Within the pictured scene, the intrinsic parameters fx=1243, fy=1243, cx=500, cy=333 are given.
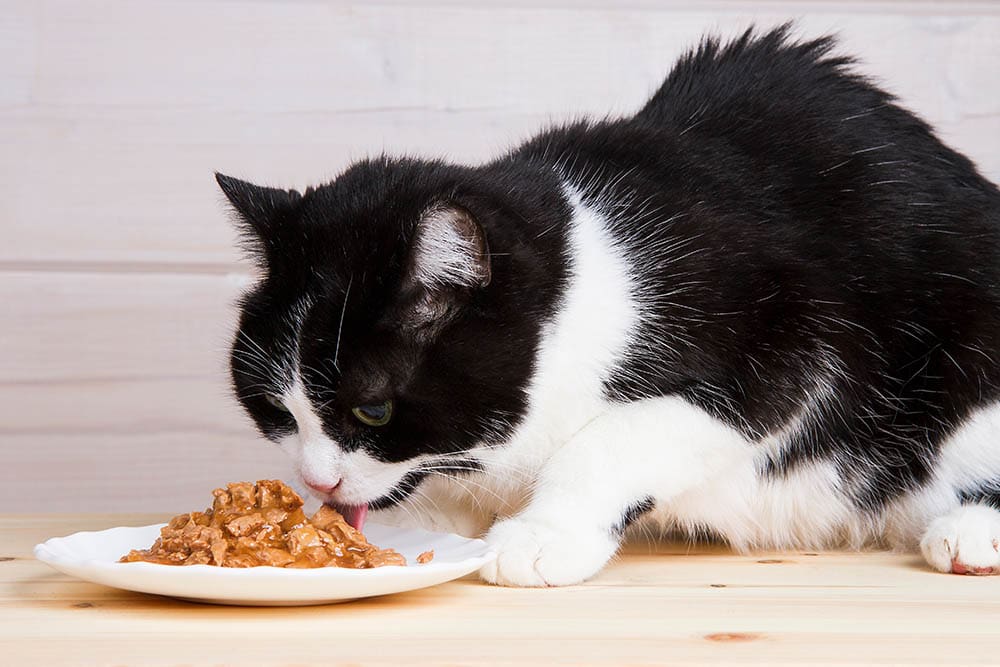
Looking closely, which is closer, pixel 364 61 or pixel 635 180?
pixel 635 180

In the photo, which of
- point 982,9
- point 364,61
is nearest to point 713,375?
point 364,61

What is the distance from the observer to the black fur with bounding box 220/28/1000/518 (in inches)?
45.1

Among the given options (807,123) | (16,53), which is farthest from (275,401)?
(16,53)

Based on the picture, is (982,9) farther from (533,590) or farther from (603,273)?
(533,590)

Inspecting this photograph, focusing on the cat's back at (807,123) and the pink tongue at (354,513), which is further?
the cat's back at (807,123)

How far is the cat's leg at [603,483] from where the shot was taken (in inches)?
44.7

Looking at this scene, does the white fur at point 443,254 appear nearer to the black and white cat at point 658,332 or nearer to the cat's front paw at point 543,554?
the black and white cat at point 658,332

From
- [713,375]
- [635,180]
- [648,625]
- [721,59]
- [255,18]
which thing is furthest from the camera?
[255,18]

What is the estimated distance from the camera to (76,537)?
3.69 feet

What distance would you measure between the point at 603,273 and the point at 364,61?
91 cm

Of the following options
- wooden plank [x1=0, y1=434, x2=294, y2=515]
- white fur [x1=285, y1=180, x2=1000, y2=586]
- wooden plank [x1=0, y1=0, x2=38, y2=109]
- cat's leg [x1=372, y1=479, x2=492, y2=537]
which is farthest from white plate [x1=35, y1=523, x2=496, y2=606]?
wooden plank [x1=0, y1=0, x2=38, y2=109]

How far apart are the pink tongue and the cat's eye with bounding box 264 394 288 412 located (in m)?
0.11

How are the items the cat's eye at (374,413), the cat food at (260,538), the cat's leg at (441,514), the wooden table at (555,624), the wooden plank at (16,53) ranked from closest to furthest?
the wooden table at (555,624) → the cat food at (260,538) → the cat's eye at (374,413) → the cat's leg at (441,514) → the wooden plank at (16,53)

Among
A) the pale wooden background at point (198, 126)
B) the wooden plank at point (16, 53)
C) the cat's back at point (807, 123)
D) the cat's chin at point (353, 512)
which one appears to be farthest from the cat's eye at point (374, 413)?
the wooden plank at point (16, 53)
